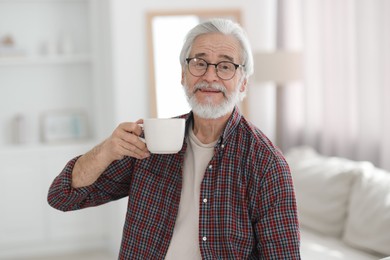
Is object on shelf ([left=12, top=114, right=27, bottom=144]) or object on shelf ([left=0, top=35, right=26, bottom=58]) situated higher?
object on shelf ([left=0, top=35, right=26, bottom=58])

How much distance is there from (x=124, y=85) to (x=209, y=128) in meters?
2.20

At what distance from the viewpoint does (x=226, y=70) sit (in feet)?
5.98

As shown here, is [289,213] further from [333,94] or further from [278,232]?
[333,94]

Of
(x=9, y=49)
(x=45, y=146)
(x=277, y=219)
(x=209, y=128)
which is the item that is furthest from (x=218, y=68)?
(x=9, y=49)

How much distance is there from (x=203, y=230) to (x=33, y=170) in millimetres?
2741

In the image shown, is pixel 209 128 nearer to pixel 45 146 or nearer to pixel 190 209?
pixel 190 209

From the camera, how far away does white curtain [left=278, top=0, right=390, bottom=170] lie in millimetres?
3461

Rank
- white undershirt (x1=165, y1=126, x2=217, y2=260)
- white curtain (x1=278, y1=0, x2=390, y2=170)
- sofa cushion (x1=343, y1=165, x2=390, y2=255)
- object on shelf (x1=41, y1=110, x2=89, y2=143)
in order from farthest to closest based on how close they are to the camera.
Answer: object on shelf (x1=41, y1=110, x2=89, y2=143) → white curtain (x1=278, y1=0, x2=390, y2=170) → sofa cushion (x1=343, y1=165, x2=390, y2=255) → white undershirt (x1=165, y1=126, x2=217, y2=260)

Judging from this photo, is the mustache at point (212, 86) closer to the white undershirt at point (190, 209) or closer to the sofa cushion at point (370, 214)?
the white undershirt at point (190, 209)

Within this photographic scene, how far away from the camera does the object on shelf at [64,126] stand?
452 cm

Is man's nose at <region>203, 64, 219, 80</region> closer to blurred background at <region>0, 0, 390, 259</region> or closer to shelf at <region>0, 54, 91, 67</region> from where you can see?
blurred background at <region>0, 0, 390, 259</region>

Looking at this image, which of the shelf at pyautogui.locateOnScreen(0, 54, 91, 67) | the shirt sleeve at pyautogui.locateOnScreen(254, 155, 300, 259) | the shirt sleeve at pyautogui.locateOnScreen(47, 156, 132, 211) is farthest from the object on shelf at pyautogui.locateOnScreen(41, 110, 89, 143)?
the shirt sleeve at pyautogui.locateOnScreen(254, 155, 300, 259)

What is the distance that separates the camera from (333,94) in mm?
3900

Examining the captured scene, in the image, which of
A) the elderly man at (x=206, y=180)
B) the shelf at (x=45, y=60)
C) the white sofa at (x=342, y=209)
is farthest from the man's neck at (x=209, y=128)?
the shelf at (x=45, y=60)
